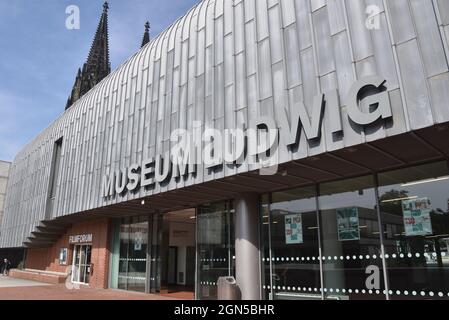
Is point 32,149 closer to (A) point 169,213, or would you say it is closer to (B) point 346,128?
(A) point 169,213

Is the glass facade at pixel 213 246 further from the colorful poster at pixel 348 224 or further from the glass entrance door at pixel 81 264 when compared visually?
the glass entrance door at pixel 81 264

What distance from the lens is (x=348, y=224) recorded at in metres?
10.3

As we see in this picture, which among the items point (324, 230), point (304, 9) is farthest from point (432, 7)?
point (324, 230)

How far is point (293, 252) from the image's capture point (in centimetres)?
1140

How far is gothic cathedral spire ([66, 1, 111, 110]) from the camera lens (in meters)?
57.4

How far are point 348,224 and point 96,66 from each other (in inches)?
2267

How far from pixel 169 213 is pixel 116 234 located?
12.8 ft

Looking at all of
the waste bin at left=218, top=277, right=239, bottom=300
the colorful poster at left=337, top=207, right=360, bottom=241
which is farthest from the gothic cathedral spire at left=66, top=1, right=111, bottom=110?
the colorful poster at left=337, top=207, right=360, bottom=241

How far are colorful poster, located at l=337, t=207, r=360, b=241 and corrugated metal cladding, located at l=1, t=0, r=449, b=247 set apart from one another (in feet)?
8.67

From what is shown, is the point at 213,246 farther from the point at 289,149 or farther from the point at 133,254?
the point at 289,149

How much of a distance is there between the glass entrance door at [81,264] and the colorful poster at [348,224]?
14989 mm

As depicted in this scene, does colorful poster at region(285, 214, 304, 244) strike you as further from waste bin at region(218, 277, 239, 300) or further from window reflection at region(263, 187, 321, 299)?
waste bin at region(218, 277, 239, 300)

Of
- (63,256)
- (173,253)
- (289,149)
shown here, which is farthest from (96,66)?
(289,149)

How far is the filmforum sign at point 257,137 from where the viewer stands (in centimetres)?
790
